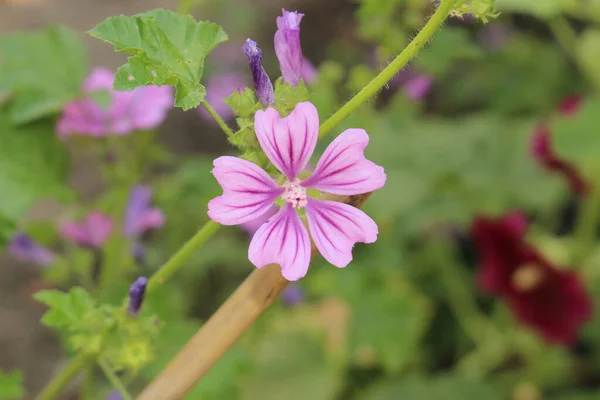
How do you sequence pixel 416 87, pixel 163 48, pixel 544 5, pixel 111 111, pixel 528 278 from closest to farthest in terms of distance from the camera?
pixel 163 48 → pixel 111 111 → pixel 416 87 → pixel 544 5 → pixel 528 278

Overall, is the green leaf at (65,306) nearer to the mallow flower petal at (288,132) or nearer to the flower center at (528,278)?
the mallow flower petal at (288,132)

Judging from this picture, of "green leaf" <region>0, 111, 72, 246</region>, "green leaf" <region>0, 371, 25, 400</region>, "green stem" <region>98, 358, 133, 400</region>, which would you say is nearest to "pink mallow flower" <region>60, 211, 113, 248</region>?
"green leaf" <region>0, 111, 72, 246</region>

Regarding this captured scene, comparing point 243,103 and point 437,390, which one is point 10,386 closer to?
point 243,103

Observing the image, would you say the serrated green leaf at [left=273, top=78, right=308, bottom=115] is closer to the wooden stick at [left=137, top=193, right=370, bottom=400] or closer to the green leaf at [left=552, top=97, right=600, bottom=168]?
the wooden stick at [left=137, top=193, right=370, bottom=400]

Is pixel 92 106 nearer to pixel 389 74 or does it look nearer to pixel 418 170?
pixel 389 74

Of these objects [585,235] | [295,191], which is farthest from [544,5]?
[295,191]
